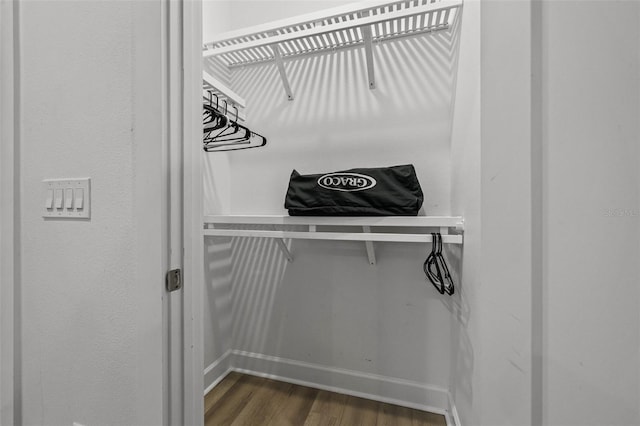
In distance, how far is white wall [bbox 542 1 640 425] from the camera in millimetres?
265

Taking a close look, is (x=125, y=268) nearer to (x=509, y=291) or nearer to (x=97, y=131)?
(x=97, y=131)

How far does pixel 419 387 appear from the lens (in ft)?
4.42

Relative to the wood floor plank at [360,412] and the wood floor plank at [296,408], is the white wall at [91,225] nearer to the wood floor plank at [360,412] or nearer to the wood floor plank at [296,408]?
the wood floor plank at [296,408]

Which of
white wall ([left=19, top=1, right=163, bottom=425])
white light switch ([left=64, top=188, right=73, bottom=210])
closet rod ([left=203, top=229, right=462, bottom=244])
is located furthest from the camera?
closet rod ([left=203, top=229, right=462, bottom=244])

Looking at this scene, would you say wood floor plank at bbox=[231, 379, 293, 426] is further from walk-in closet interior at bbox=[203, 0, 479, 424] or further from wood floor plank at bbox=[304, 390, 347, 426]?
wood floor plank at bbox=[304, 390, 347, 426]

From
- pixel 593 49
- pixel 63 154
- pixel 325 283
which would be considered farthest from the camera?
pixel 325 283

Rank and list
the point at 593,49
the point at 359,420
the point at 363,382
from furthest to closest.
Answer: the point at 363,382
the point at 359,420
the point at 593,49

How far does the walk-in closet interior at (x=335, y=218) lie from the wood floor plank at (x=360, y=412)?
2.0 inches

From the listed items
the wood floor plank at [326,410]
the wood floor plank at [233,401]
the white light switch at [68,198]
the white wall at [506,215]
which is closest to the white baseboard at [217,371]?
the wood floor plank at [233,401]

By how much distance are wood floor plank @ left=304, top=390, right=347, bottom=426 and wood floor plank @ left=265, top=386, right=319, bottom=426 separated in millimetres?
26

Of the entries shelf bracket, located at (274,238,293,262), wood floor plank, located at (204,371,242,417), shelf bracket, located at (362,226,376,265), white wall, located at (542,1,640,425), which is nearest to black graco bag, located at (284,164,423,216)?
shelf bracket, located at (362,226,376,265)

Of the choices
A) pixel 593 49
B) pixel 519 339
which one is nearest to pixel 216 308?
pixel 519 339

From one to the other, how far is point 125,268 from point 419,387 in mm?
1417

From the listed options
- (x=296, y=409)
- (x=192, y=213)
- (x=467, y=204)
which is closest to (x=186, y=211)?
(x=192, y=213)
